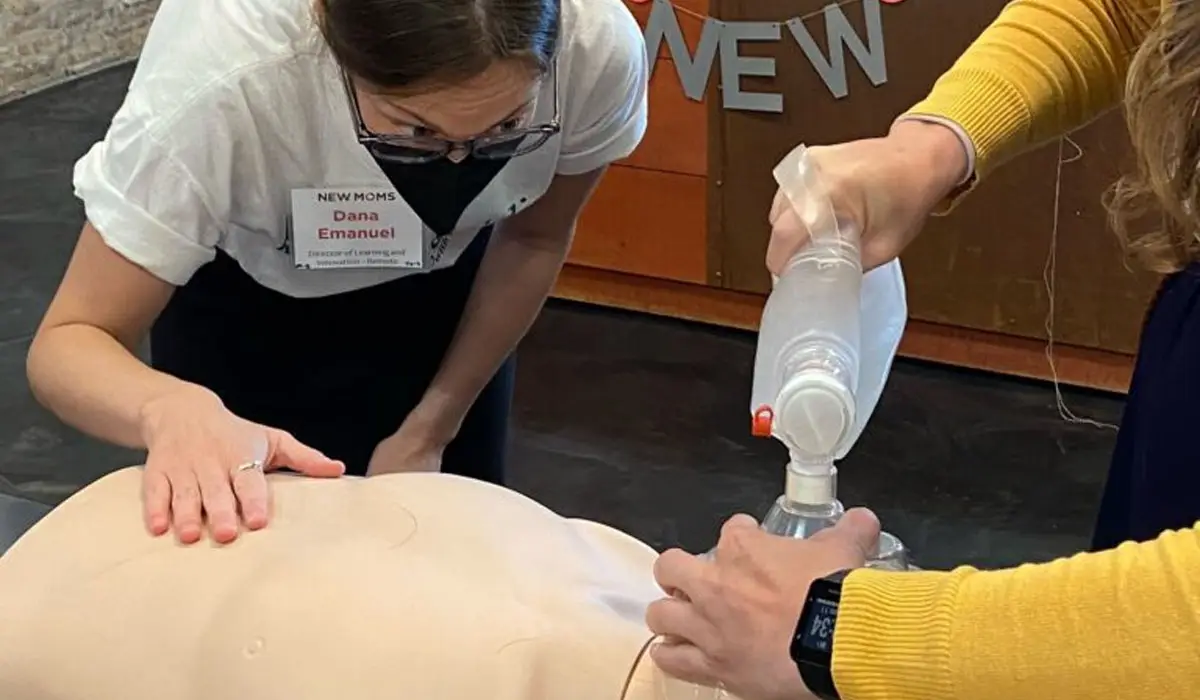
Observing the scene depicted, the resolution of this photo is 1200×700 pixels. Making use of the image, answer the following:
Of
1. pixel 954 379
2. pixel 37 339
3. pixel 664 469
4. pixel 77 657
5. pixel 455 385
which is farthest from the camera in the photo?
pixel 954 379

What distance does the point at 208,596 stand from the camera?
104 centimetres

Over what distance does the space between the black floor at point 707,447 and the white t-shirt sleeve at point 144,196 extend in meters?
1.34

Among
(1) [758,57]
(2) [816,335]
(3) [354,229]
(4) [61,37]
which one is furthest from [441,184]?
(4) [61,37]

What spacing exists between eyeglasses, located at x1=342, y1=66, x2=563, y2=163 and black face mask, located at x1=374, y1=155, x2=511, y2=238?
0.05 ft

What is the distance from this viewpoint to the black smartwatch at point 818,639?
2.66ft

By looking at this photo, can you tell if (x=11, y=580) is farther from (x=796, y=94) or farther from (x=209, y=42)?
(x=796, y=94)

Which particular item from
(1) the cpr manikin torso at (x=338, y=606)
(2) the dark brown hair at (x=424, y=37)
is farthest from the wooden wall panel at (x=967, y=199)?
(1) the cpr manikin torso at (x=338, y=606)

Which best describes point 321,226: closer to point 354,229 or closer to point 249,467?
point 354,229

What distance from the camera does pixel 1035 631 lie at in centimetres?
76

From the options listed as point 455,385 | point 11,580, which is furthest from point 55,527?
point 455,385

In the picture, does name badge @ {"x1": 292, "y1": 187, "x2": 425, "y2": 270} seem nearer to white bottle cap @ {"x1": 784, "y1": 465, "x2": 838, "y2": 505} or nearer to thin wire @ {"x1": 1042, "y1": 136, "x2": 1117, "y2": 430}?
white bottle cap @ {"x1": 784, "y1": 465, "x2": 838, "y2": 505}

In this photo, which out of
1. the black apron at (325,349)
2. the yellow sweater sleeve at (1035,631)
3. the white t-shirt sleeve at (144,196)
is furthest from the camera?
the black apron at (325,349)

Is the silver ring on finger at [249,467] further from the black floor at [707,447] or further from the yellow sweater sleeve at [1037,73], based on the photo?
the black floor at [707,447]

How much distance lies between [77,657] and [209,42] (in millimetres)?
513
